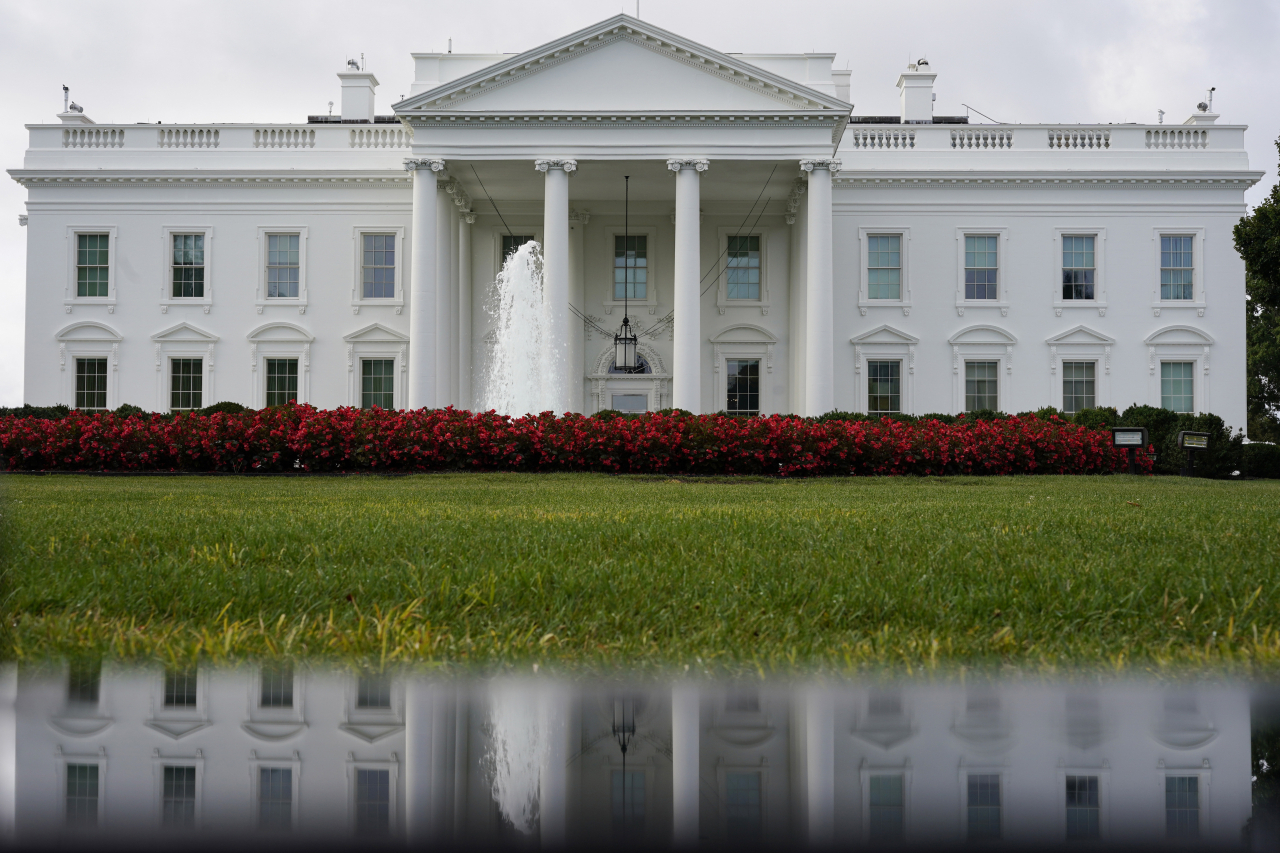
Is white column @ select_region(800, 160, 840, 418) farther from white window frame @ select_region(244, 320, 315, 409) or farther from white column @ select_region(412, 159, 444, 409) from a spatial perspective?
white window frame @ select_region(244, 320, 315, 409)

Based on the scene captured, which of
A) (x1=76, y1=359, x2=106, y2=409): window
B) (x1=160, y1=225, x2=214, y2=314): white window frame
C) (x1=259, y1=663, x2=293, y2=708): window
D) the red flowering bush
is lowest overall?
(x1=259, y1=663, x2=293, y2=708): window

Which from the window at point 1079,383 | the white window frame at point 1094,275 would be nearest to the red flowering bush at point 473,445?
the window at point 1079,383

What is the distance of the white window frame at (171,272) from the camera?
29797 mm

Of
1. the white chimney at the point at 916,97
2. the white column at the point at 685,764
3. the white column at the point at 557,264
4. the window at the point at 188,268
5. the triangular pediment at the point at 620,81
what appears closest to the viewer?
the white column at the point at 685,764

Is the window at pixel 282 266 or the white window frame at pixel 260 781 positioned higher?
the window at pixel 282 266

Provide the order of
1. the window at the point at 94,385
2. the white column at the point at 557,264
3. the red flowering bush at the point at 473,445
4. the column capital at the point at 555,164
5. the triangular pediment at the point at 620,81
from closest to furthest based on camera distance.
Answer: the red flowering bush at the point at 473,445, the white column at the point at 557,264, the triangular pediment at the point at 620,81, the column capital at the point at 555,164, the window at the point at 94,385

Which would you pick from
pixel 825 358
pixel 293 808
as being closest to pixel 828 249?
pixel 825 358

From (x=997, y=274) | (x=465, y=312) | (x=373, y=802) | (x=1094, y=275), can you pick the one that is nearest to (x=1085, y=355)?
(x=1094, y=275)

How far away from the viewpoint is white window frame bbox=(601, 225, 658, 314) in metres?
30.4

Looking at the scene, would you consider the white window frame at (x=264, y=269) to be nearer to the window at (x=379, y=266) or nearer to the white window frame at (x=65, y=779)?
the window at (x=379, y=266)

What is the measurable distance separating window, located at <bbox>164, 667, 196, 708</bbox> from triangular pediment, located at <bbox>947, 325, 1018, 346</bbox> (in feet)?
97.0

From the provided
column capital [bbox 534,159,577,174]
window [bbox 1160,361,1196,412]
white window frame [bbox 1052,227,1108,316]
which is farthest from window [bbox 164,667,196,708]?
window [bbox 1160,361,1196,412]

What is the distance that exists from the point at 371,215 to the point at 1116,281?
78.9ft

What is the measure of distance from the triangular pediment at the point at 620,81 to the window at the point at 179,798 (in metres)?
26.0
